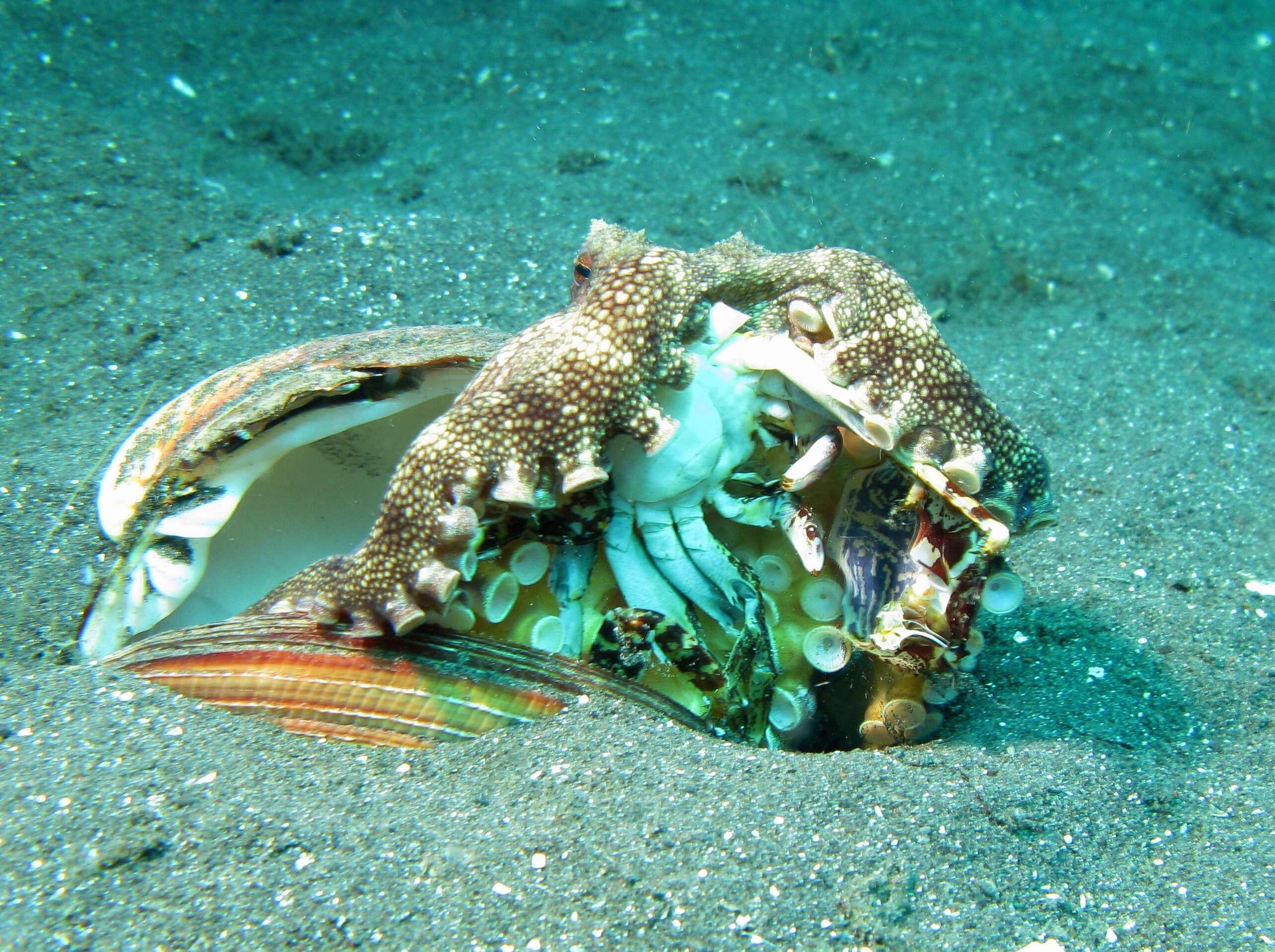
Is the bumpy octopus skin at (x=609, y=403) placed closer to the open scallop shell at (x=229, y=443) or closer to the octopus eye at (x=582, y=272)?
the octopus eye at (x=582, y=272)

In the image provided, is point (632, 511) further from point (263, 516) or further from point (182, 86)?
point (182, 86)

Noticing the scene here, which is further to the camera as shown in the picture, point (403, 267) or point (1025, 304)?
point (1025, 304)

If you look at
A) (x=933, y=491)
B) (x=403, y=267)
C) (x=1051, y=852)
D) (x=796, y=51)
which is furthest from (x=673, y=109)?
(x=1051, y=852)

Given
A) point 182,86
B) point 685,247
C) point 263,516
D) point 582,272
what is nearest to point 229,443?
point 263,516

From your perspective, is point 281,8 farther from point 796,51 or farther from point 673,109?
point 796,51

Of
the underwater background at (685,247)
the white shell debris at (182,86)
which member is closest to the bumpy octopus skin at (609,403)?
the underwater background at (685,247)

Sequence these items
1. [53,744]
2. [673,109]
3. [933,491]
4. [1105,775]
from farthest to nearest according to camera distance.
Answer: [673,109] < [1105,775] < [933,491] < [53,744]

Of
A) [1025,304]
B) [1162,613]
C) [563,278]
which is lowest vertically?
[1162,613]
